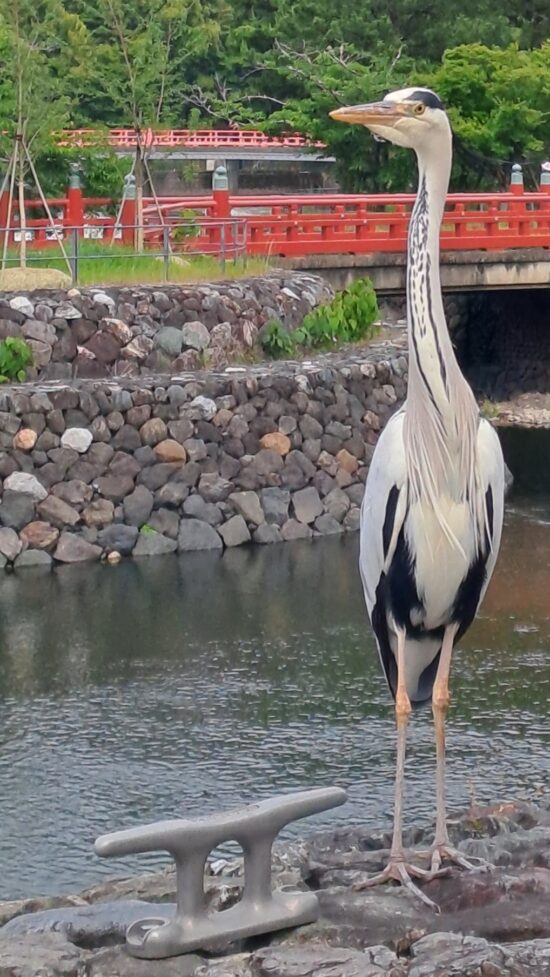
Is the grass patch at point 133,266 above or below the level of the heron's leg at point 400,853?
above

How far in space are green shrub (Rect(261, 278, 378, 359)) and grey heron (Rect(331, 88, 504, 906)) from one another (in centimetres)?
1015

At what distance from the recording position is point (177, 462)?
13.3 meters

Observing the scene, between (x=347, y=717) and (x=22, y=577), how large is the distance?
4189 millimetres

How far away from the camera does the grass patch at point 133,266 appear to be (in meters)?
15.0

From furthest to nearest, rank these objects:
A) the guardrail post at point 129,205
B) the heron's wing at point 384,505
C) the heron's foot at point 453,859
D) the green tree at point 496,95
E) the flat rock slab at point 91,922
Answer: the green tree at point 496,95 → the guardrail post at point 129,205 → the heron's wing at point 384,505 → the heron's foot at point 453,859 → the flat rock slab at point 91,922

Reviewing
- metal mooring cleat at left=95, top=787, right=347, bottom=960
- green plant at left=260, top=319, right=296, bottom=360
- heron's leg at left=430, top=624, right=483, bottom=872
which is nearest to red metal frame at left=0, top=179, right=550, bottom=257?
green plant at left=260, top=319, right=296, bottom=360

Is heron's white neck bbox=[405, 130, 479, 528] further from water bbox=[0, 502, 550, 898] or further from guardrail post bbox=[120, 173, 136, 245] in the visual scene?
guardrail post bbox=[120, 173, 136, 245]

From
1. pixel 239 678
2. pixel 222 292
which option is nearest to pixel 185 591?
pixel 239 678

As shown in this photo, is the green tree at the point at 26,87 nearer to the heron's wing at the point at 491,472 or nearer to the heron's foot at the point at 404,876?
the heron's wing at the point at 491,472

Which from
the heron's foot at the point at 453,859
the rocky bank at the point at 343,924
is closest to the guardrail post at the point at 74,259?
the rocky bank at the point at 343,924

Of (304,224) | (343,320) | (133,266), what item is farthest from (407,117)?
(304,224)

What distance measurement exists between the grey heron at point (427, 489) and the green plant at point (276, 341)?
33.1 feet

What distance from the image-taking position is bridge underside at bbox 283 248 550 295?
1891cm

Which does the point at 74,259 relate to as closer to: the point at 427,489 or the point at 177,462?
the point at 177,462
